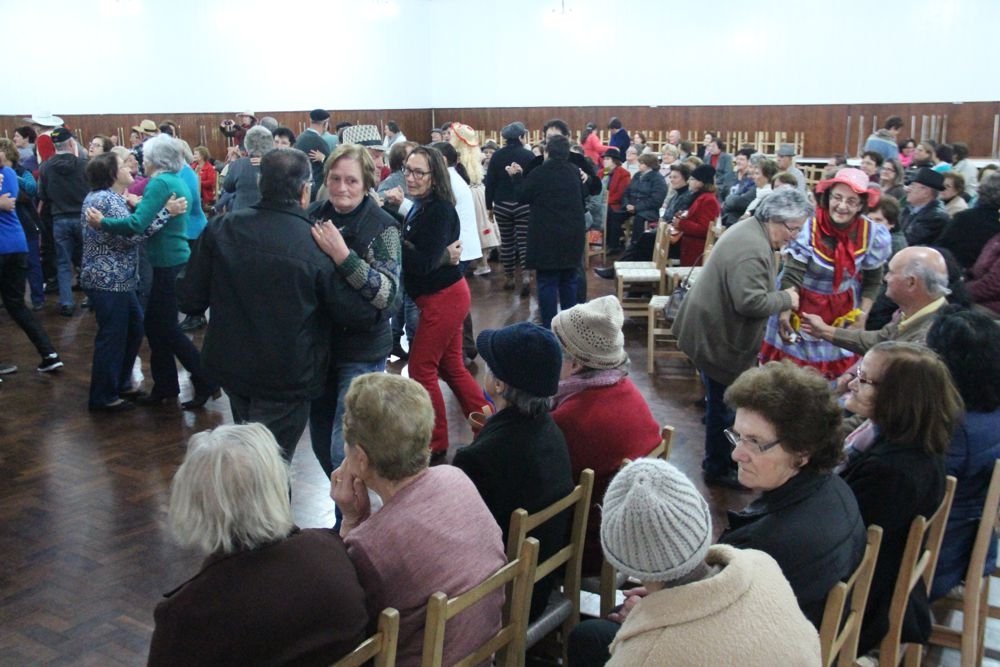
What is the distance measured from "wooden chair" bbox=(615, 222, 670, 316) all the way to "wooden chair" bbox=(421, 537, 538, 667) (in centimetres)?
462

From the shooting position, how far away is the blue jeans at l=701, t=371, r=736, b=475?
4.05m

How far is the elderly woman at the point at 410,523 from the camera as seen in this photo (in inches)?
77.3

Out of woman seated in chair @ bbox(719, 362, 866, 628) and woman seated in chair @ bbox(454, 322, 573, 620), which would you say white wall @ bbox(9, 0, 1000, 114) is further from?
woman seated in chair @ bbox(719, 362, 866, 628)

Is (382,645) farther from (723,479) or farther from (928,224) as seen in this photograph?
(928,224)

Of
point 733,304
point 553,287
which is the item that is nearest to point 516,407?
point 733,304

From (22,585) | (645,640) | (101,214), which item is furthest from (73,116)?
(645,640)

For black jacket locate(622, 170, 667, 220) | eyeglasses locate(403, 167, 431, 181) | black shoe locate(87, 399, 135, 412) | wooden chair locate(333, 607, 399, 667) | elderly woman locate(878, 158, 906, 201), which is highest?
eyeglasses locate(403, 167, 431, 181)

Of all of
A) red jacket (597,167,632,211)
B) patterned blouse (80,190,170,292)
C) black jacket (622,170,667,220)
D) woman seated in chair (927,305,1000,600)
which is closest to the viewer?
woman seated in chair (927,305,1000,600)

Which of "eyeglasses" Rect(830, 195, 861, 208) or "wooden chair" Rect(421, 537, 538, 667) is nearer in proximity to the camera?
"wooden chair" Rect(421, 537, 538, 667)

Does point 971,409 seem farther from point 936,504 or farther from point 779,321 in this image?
point 779,321

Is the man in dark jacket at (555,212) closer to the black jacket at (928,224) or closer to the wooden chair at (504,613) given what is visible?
the black jacket at (928,224)

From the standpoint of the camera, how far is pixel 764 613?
1.55 m

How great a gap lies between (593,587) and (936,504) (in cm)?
100

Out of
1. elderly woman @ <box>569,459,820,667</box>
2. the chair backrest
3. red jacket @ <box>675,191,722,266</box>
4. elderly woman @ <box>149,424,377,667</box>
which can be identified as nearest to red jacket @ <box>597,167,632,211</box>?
red jacket @ <box>675,191,722,266</box>
